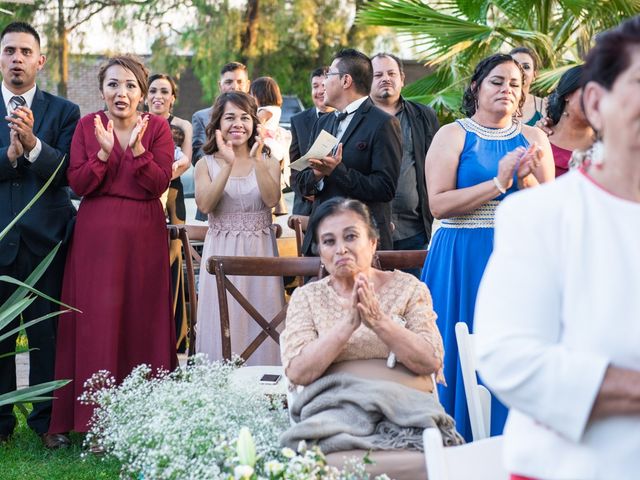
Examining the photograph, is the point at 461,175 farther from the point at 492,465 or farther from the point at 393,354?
the point at 492,465

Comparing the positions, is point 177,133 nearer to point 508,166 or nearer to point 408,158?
point 408,158

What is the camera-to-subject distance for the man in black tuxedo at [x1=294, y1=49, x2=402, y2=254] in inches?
223

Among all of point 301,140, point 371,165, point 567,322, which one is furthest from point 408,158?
point 567,322

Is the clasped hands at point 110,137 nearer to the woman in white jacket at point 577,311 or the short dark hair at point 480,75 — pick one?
the short dark hair at point 480,75

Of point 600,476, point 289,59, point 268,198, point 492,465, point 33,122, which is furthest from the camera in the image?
point 289,59

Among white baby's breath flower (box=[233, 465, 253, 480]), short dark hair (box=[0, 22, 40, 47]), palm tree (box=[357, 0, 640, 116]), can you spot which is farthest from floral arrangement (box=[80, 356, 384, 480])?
palm tree (box=[357, 0, 640, 116])

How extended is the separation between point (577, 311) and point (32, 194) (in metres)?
4.33

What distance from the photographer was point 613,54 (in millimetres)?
1700

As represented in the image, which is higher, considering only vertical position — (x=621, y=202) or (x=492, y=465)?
(x=621, y=202)

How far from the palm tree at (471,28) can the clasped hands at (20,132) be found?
467cm

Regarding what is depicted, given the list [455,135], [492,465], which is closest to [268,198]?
[455,135]

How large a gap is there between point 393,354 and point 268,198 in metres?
2.68

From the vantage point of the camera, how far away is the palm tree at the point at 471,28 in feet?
31.4

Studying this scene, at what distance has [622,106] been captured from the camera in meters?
1.66
